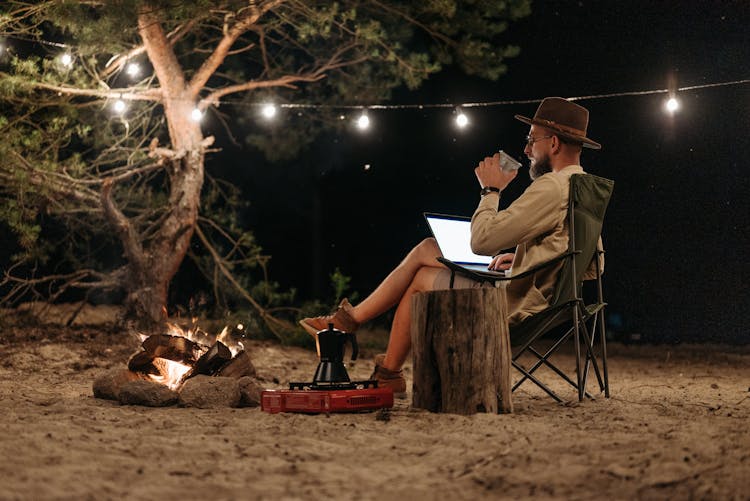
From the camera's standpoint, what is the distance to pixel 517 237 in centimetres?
312

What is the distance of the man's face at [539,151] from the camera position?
342 cm

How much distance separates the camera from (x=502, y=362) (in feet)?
9.74

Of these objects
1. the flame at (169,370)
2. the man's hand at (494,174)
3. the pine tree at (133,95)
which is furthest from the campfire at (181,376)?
the pine tree at (133,95)

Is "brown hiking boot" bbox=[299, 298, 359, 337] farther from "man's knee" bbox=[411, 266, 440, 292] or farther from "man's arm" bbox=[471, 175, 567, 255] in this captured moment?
"man's arm" bbox=[471, 175, 567, 255]

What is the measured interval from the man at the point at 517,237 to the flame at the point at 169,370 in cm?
81

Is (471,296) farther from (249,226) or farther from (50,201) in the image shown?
(249,226)

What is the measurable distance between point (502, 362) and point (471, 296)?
10.6 inches

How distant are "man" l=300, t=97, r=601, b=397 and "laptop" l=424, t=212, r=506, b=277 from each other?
0.10 metres

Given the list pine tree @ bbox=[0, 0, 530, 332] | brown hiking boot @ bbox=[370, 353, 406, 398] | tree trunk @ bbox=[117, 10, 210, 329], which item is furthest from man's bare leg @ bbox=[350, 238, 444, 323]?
tree trunk @ bbox=[117, 10, 210, 329]

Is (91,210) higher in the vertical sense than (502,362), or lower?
higher

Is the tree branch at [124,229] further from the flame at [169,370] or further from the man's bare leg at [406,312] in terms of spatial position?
the man's bare leg at [406,312]

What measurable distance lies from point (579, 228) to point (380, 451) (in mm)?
1392

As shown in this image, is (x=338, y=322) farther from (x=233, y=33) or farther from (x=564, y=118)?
(x=233, y=33)

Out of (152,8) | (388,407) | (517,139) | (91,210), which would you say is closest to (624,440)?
(388,407)
